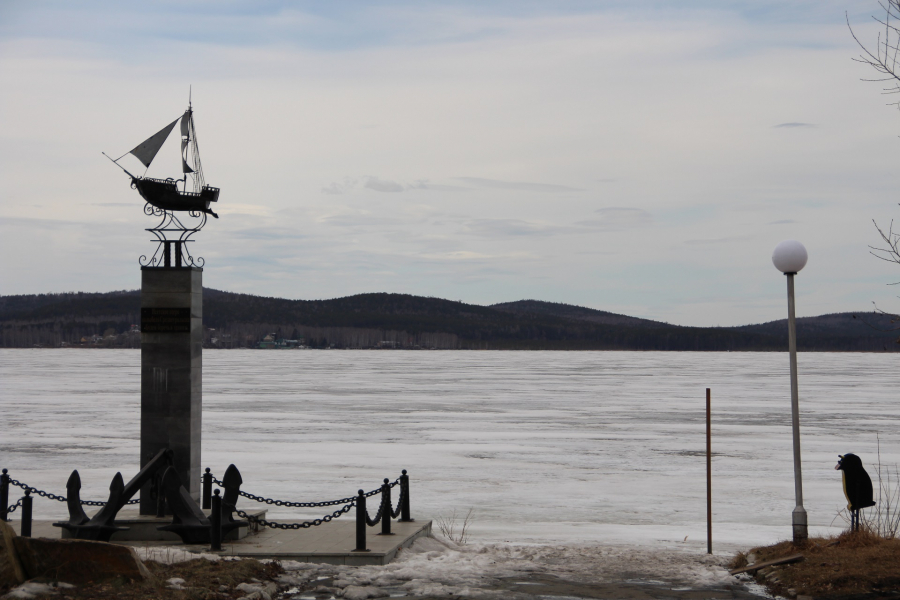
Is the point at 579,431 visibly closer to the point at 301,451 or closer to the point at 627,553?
the point at 301,451

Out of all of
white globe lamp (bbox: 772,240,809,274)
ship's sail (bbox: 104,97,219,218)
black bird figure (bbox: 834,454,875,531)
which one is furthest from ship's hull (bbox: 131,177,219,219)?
black bird figure (bbox: 834,454,875,531)

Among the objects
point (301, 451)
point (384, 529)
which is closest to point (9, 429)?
point (301, 451)

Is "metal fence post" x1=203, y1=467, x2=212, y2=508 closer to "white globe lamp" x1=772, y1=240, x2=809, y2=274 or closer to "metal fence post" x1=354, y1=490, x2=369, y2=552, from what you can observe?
"metal fence post" x1=354, y1=490, x2=369, y2=552

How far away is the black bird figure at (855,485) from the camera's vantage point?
11031 millimetres

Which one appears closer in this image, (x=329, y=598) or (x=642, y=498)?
(x=329, y=598)

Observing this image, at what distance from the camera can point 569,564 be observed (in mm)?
11070

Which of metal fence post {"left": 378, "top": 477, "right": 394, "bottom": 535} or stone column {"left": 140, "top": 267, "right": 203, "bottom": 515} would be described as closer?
metal fence post {"left": 378, "top": 477, "right": 394, "bottom": 535}

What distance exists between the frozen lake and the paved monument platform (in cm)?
191

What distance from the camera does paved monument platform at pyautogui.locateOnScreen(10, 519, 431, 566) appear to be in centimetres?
1063

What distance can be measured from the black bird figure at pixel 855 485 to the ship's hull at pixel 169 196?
30.0 ft

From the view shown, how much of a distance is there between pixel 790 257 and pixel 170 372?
821cm

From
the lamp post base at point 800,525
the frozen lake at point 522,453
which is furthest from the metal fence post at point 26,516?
the lamp post base at point 800,525

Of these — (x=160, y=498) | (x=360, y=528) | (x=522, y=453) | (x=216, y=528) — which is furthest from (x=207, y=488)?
(x=522, y=453)

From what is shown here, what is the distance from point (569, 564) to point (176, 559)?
4521mm
